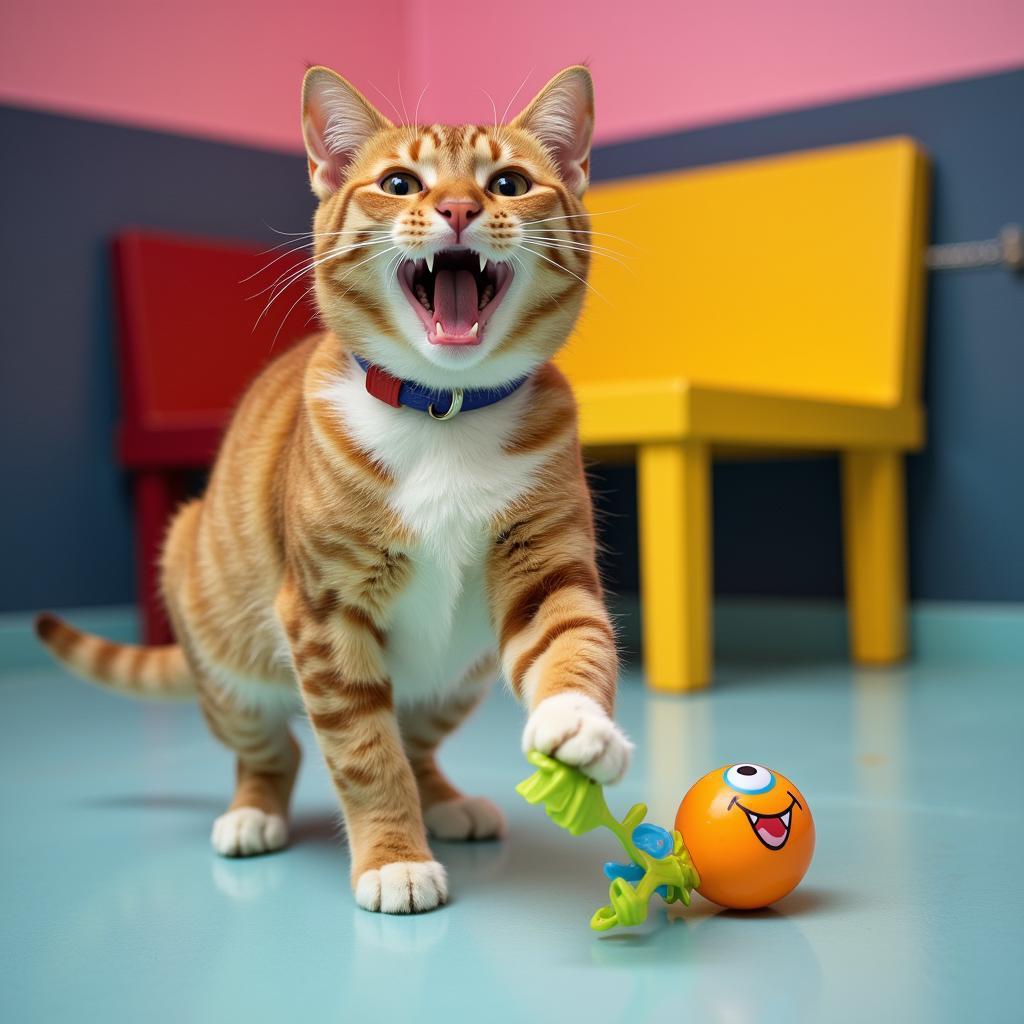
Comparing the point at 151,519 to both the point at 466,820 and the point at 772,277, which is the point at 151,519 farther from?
the point at 466,820

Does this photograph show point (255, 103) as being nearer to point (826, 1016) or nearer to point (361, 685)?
point (361, 685)

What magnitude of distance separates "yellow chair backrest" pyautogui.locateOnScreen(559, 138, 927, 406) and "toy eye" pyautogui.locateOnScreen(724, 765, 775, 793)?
5.34ft

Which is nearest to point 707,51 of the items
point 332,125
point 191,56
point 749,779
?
point 191,56

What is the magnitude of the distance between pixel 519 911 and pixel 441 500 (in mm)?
394

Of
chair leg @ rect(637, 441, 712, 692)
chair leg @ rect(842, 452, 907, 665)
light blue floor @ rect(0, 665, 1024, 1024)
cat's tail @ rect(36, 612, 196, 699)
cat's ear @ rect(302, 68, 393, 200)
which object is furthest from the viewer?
chair leg @ rect(842, 452, 907, 665)

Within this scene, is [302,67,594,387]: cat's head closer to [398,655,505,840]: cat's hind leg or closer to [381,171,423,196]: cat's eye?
[381,171,423,196]: cat's eye

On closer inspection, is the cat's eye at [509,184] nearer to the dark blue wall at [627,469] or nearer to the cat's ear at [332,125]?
the cat's ear at [332,125]

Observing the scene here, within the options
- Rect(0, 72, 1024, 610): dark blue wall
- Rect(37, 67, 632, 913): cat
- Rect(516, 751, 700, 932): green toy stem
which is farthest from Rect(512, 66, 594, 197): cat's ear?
Rect(0, 72, 1024, 610): dark blue wall

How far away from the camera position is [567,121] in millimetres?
1358

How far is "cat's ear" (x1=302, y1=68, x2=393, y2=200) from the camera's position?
1307 mm

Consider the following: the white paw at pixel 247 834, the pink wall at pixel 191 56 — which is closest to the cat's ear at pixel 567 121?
the white paw at pixel 247 834

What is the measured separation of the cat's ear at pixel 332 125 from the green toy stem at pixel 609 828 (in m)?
0.67

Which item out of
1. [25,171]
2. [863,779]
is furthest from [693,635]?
[25,171]

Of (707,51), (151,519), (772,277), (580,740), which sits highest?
(707,51)
